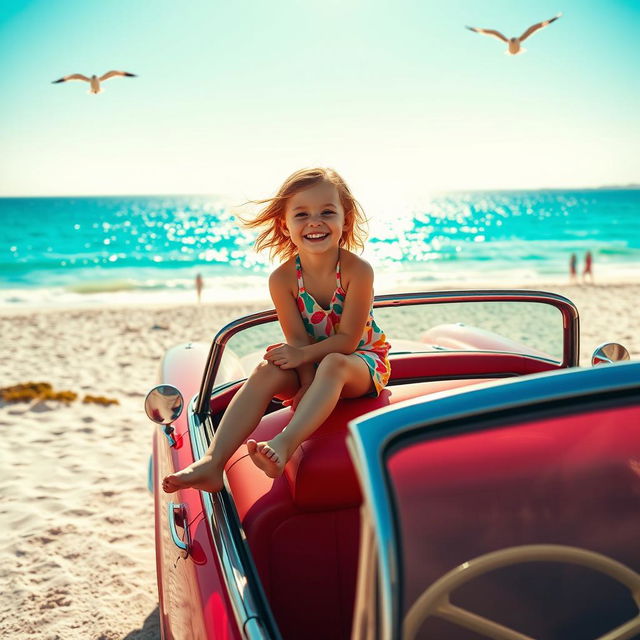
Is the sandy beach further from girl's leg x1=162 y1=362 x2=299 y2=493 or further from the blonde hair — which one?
the blonde hair

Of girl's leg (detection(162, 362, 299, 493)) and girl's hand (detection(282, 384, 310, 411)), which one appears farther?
girl's hand (detection(282, 384, 310, 411))

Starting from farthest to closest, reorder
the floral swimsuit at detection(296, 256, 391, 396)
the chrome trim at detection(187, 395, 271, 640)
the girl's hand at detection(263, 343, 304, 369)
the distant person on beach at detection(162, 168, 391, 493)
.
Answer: the floral swimsuit at detection(296, 256, 391, 396) → the girl's hand at detection(263, 343, 304, 369) → the distant person on beach at detection(162, 168, 391, 493) → the chrome trim at detection(187, 395, 271, 640)

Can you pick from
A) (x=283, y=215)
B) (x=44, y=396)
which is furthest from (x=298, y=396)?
(x=44, y=396)

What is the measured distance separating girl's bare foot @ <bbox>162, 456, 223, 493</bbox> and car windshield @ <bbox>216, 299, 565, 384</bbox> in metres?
0.77

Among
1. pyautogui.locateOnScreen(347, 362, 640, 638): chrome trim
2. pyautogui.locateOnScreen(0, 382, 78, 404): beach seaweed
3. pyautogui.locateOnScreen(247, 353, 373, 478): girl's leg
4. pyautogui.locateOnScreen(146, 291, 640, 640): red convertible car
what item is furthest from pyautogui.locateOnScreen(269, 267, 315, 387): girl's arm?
pyautogui.locateOnScreen(0, 382, 78, 404): beach seaweed

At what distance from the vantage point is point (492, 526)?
0.97m

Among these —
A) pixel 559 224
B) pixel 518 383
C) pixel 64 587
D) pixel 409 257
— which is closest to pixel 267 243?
pixel 518 383

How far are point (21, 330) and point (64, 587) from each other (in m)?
7.62

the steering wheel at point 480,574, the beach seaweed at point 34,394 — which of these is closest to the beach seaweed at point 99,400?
the beach seaweed at point 34,394

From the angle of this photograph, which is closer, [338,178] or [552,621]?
[552,621]

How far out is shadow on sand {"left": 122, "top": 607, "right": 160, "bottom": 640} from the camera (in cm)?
267

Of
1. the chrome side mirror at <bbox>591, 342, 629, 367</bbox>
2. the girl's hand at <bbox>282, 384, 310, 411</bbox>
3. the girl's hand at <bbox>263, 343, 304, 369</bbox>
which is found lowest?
the girl's hand at <bbox>282, 384, 310, 411</bbox>

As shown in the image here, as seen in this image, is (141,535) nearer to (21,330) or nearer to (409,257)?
(21,330)

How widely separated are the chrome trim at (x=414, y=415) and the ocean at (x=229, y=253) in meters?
6.84
